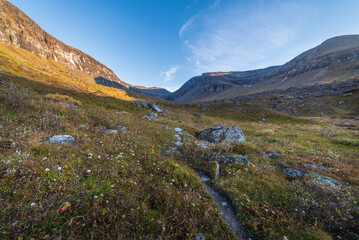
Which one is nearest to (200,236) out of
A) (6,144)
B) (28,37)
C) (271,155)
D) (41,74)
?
(6,144)

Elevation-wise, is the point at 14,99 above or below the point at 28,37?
below

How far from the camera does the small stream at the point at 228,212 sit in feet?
12.8

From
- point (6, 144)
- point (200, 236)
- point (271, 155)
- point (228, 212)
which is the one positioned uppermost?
point (6, 144)

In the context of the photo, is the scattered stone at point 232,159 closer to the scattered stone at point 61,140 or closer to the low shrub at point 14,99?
the scattered stone at point 61,140

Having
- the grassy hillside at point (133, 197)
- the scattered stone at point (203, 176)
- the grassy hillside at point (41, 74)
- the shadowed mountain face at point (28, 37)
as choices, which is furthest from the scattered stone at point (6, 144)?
the shadowed mountain face at point (28, 37)

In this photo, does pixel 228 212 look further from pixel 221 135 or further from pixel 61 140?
pixel 221 135

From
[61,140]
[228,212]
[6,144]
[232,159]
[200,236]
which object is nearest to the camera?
[200,236]

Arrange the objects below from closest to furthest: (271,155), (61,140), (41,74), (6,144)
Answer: (6,144), (61,140), (271,155), (41,74)

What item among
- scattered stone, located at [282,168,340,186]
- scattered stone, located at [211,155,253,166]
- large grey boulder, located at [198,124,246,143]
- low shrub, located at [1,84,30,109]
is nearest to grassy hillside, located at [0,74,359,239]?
scattered stone, located at [211,155,253,166]

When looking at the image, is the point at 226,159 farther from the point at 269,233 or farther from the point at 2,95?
the point at 2,95

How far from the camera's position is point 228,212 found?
454 centimetres

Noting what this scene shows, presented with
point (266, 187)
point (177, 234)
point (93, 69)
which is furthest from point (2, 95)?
point (93, 69)

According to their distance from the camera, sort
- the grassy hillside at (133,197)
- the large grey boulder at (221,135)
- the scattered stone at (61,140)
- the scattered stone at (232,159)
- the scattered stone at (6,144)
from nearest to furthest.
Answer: the grassy hillside at (133,197)
the scattered stone at (6,144)
the scattered stone at (61,140)
the scattered stone at (232,159)
the large grey boulder at (221,135)

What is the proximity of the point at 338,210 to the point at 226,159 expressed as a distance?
441cm
